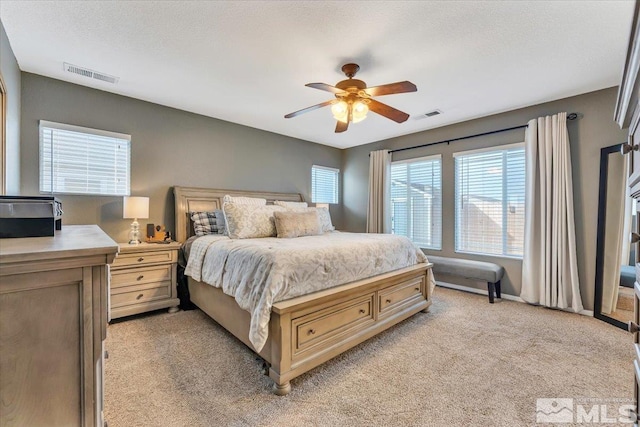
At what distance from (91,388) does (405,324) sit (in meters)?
2.66

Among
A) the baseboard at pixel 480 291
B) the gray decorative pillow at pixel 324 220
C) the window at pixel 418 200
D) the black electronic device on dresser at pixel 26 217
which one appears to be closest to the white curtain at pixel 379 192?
the window at pixel 418 200

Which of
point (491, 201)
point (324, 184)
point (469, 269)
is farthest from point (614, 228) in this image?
point (324, 184)

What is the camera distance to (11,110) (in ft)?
7.81

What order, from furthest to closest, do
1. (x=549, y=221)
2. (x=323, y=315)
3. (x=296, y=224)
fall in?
1. (x=549, y=221)
2. (x=296, y=224)
3. (x=323, y=315)

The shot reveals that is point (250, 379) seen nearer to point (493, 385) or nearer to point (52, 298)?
point (52, 298)

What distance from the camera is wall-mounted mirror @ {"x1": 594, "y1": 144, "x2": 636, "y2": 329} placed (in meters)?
2.83

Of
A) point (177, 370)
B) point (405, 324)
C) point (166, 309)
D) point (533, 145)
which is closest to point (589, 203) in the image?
point (533, 145)

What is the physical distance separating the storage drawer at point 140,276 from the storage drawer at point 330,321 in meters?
2.07

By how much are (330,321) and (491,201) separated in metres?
3.17

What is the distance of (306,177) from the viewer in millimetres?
5332

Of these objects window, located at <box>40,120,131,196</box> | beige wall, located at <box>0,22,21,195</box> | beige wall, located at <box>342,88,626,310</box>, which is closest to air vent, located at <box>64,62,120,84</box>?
beige wall, located at <box>0,22,21,195</box>

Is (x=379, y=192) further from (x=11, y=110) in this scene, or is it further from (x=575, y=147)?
(x=11, y=110)

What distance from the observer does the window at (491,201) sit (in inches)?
149

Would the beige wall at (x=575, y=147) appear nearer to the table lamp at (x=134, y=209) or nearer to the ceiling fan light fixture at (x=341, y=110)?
the ceiling fan light fixture at (x=341, y=110)
